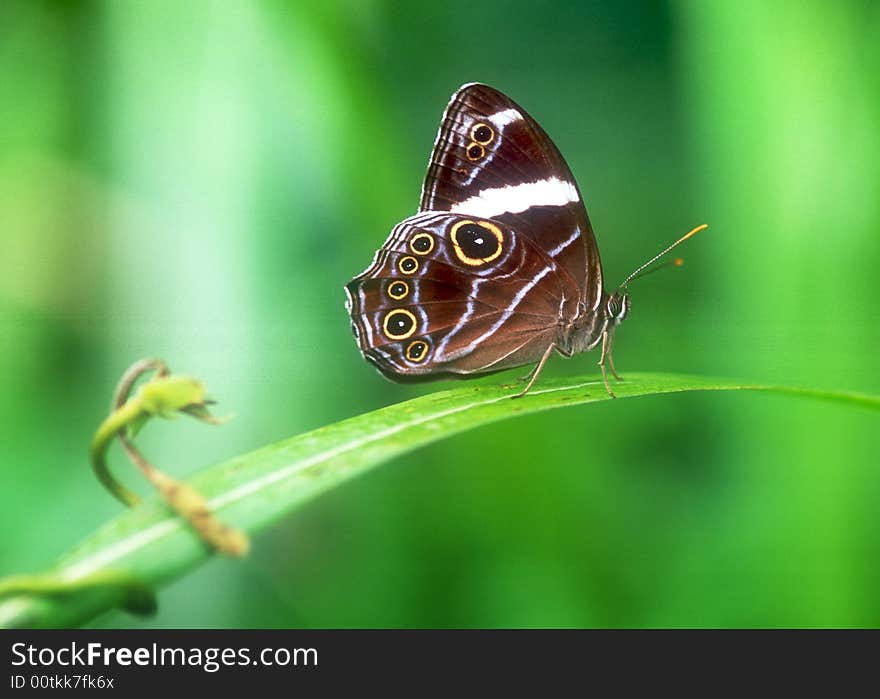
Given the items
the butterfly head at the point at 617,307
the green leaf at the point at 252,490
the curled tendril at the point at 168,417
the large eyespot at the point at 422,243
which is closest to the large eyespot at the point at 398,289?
the large eyespot at the point at 422,243

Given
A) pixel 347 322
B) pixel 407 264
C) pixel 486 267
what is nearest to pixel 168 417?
pixel 407 264

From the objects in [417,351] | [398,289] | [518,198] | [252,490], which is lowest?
[252,490]

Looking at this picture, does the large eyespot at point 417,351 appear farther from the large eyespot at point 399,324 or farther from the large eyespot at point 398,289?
the large eyespot at point 398,289

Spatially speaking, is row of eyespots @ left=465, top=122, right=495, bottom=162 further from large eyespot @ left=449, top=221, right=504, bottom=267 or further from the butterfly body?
large eyespot @ left=449, top=221, right=504, bottom=267

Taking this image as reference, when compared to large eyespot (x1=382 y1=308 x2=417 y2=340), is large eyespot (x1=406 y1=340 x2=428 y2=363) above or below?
below

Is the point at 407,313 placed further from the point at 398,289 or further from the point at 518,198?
A: the point at 518,198

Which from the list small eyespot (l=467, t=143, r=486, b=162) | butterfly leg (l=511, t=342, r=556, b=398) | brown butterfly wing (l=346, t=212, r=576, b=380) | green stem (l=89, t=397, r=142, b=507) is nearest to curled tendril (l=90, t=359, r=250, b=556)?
green stem (l=89, t=397, r=142, b=507)
